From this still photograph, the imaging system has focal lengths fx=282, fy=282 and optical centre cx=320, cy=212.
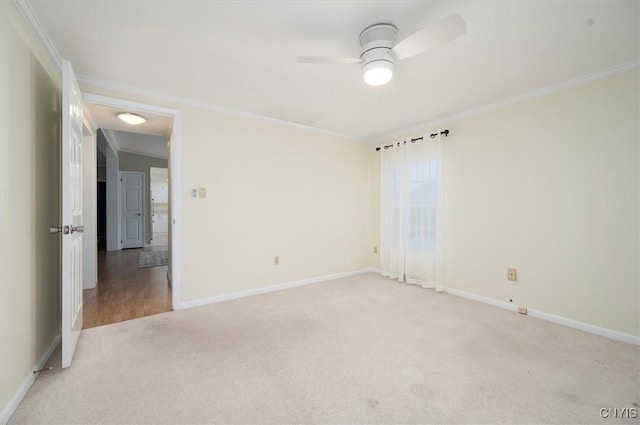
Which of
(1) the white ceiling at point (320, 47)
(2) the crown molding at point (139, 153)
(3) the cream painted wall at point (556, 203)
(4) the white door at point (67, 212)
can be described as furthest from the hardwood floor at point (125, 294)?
(3) the cream painted wall at point (556, 203)

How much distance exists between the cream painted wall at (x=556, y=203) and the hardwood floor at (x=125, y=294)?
3614 mm

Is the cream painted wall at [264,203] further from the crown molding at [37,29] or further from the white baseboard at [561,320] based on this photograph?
the white baseboard at [561,320]

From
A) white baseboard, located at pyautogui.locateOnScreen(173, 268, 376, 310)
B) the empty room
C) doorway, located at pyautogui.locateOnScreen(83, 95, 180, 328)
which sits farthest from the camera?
white baseboard, located at pyautogui.locateOnScreen(173, 268, 376, 310)

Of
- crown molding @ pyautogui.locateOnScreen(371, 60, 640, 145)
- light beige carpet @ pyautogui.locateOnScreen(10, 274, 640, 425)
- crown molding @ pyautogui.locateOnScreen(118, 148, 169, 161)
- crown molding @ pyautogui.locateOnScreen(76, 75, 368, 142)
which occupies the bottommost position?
light beige carpet @ pyautogui.locateOnScreen(10, 274, 640, 425)

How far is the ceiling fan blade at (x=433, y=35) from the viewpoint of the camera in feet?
4.69

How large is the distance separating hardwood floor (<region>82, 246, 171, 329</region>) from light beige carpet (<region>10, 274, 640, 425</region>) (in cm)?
30

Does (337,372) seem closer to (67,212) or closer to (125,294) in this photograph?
(67,212)

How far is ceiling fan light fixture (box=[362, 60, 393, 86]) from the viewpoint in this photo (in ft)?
6.19

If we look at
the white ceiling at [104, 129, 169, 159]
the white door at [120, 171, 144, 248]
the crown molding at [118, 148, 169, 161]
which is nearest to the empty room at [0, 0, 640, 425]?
the white ceiling at [104, 129, 169, 159]

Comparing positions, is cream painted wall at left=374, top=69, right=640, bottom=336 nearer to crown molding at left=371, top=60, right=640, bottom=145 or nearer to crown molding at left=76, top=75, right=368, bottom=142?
crown molding at left=371, top=60, right=640, bottom=145

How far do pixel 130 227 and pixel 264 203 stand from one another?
17.9 ft

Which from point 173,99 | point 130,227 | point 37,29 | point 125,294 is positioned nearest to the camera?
point 37,29

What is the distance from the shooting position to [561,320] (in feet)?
8.59

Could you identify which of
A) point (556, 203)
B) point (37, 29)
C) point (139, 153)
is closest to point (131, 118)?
point (37, 29)
